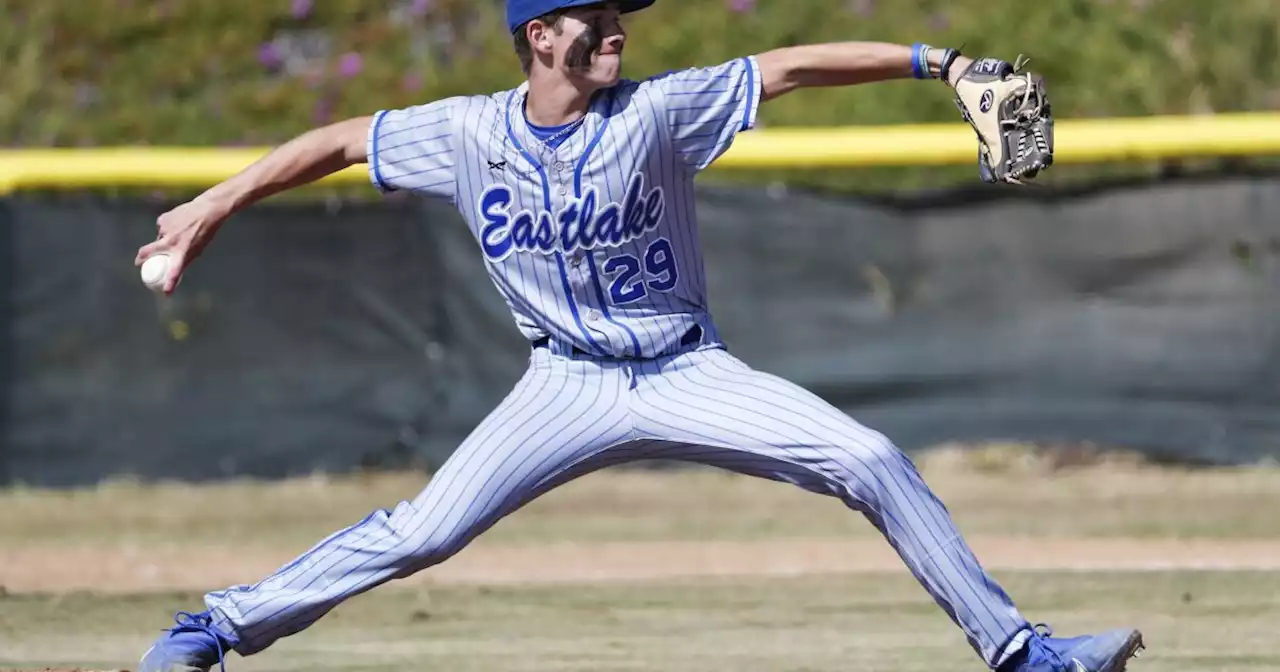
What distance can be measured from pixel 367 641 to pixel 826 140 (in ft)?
14.4

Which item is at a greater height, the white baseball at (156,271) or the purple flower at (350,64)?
the purple flower at (350,64)

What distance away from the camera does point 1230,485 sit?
8.58 metres

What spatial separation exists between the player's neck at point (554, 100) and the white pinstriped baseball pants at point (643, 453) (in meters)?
0.53

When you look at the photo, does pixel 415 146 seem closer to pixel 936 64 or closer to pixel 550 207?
pixel 550 207

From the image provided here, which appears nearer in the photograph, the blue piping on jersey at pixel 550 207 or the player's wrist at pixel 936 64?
the player's wrist at pixel 936 64

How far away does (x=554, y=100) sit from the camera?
3926 millimetres

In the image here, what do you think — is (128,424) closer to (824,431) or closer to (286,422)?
(286,422)

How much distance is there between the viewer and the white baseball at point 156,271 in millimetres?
3795

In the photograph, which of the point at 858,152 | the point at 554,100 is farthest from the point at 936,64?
the point at 858,152

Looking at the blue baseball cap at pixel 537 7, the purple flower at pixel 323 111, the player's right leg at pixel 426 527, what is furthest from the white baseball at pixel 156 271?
the purple flower at pixel 323 111

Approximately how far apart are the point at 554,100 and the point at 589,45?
0.14 metres

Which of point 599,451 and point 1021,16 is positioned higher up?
point 1021,16

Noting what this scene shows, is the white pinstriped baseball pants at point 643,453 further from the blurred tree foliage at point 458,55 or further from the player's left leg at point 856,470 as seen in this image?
the blurred tree foliage at point 458,55

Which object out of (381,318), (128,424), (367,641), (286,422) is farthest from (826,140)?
(367,641)
